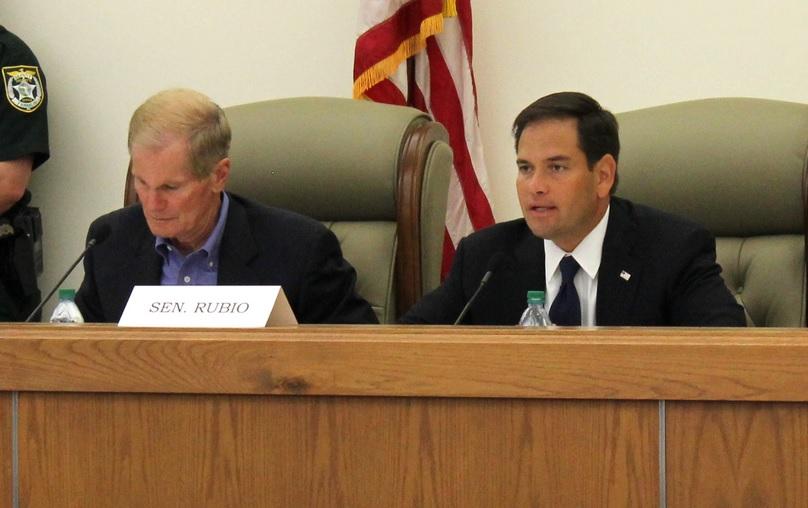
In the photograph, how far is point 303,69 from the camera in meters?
3.81

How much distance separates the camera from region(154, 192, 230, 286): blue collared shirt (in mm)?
2602

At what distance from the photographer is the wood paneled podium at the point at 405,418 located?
1294 mm

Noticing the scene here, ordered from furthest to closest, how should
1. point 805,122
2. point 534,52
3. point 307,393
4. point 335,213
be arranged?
point 534,52 < point 335,213 < point 805,122 < point 307,393

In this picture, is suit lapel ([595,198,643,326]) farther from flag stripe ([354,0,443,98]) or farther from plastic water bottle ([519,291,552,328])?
flag stripe ([354,0,443,98])

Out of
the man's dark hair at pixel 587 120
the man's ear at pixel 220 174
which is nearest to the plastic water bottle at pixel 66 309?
the man's ear at pixel 220 174

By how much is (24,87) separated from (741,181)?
227 centimetres

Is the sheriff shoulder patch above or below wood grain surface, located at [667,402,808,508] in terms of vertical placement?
above

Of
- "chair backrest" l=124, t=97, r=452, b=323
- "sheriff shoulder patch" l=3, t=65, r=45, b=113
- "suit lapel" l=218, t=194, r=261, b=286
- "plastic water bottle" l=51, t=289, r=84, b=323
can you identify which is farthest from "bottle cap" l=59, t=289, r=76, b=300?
"sheriff shoulder patch" l=3, t=65, r=45, b=113

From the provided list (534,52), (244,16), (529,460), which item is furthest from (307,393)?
(244,16)

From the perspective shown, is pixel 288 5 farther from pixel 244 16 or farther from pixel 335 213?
pixel 335 213

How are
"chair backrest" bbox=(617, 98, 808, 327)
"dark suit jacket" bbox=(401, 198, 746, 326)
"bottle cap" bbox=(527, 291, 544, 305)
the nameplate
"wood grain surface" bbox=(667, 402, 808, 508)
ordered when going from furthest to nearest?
"chair backrest" bbox=(617, 98, 808, 327)
"dark suit jacket" bbox=(401, 198, 746, 326)
"bottle cap" bbox=(527, 291, 544, 305)
the nameplate
"wood grain surface" bbox=(667, 402, 808, 508)

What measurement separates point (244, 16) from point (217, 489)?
2.69 meters

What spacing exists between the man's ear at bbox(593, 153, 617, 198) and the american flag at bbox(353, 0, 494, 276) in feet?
3.26

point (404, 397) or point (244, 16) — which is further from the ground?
point (244, 16)
